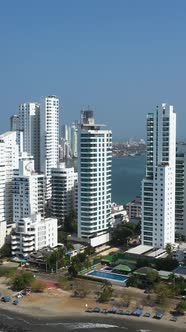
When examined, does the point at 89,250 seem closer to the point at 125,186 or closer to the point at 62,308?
the point at 62,308

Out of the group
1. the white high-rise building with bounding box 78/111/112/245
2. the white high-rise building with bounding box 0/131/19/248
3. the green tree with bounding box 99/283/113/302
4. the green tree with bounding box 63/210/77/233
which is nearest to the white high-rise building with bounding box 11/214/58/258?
the white high-rise building with bounding box 78/111/112/245

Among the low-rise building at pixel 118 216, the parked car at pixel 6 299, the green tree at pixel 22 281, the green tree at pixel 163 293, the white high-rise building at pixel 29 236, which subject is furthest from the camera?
the low-rise building at pixel 118 216

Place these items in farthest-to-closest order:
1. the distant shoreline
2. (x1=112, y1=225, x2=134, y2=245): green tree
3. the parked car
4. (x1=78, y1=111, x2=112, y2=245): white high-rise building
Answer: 1. (x1=112, y1=225, x2=134, y2=245): green tree
2. (x1=78, y1=111, x2=112, y2=245): white high-rise building
3. the parked car
4. the distant shoreline

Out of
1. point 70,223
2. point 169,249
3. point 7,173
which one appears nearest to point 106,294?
point 169,249

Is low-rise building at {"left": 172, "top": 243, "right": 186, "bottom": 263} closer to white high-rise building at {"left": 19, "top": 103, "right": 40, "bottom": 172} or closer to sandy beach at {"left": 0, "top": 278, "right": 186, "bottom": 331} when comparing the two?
sandy beach at {"left": 0, "top": 278, "right": 186, "bottom": 331}

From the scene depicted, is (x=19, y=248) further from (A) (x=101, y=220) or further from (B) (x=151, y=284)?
(B) (x=151, y=284)

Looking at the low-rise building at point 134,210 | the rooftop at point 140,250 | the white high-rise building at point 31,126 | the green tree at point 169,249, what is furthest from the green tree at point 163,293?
the white high-rise building at point 31,126

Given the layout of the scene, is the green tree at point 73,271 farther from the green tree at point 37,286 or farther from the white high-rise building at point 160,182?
the white high-rise building at point 160,182
